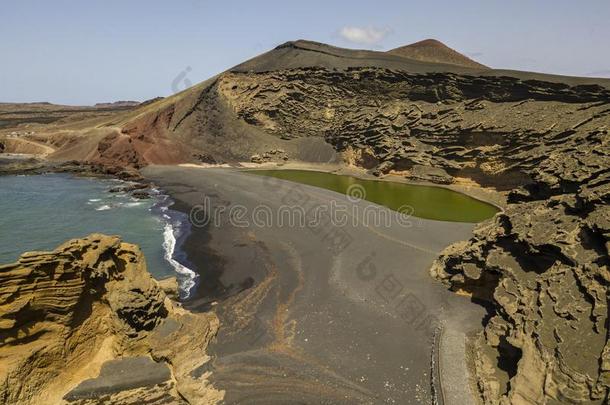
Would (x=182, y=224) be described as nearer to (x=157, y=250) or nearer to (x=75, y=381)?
(x=157, y=250)

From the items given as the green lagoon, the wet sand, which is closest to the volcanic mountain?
the wet sand

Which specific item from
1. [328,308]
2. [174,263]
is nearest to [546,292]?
[328,308]

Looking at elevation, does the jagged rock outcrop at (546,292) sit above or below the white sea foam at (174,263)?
above

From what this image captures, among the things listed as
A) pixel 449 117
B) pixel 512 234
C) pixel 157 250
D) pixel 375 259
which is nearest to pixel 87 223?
pixel 157 250

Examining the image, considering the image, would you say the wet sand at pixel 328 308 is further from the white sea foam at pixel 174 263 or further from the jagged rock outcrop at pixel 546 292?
the jagged rock outcrop at pixel 546 292

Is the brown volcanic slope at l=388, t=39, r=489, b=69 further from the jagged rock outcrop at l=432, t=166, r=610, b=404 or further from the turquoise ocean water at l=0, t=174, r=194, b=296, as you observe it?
the jagged rock outcrop at l=432, t=166, r=610, b=404

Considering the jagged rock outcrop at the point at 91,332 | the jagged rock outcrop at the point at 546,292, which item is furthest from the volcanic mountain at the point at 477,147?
Answer: the jagged rock outcrop at the point at 91,332
